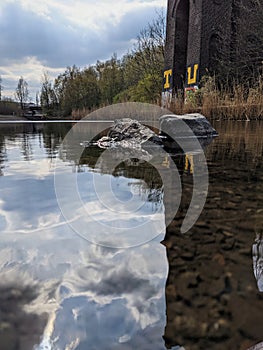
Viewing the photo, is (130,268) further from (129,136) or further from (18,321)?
(129,136)

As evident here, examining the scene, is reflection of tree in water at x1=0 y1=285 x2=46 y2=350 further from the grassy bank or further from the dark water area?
the grassy bank

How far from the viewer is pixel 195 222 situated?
130 cm

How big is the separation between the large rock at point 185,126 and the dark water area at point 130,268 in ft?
9.20

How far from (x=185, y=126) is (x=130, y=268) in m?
4.04

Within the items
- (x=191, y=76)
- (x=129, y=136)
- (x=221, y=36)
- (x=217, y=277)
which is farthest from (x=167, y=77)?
(x=217, y=277)

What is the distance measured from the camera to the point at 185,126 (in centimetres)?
479

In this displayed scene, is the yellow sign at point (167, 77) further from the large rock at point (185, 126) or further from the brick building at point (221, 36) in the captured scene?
the large rock at point (185, 126)

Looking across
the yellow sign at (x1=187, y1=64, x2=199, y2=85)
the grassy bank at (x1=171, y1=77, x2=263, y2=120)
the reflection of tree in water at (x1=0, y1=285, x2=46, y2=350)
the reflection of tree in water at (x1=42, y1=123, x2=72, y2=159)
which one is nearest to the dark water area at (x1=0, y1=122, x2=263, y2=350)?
the reflection of tree in water at (x1=0, y1=285, x2=46, y2=350)

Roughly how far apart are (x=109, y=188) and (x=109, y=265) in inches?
40.4

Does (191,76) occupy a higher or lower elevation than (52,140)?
higher

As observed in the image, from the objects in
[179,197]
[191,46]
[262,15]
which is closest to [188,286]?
[179,197]

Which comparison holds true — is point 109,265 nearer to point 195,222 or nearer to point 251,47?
point 195,222

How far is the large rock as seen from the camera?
186 inches

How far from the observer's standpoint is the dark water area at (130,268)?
689 mm
